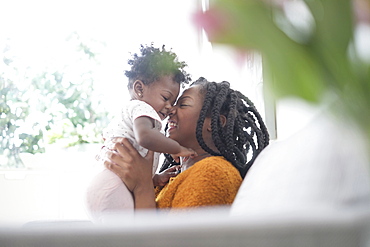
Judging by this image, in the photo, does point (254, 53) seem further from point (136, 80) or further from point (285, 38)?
point (136, 80)

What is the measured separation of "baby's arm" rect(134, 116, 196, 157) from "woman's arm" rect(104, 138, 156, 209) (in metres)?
0.07

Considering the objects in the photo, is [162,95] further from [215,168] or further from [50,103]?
[50,103]

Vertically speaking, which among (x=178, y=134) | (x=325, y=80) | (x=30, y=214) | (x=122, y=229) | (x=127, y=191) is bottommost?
(x=30, y=214)

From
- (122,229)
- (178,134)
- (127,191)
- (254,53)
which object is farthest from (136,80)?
(254,53)

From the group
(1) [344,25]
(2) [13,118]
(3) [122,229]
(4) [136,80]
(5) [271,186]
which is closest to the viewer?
(1) [344,25]

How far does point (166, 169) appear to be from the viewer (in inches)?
75.5

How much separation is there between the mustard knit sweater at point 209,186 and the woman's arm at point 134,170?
0.73 ft

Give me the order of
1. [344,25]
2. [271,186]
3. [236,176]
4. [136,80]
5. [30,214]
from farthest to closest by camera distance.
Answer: [30,214] < [136,80] < [236,176] < [271,186] < [344,25]

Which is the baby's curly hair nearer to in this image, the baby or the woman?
the baby

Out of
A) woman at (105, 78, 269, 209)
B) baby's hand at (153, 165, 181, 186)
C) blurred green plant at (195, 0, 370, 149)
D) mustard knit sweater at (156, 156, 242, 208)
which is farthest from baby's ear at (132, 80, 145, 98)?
blurred green plant at (195, 0, 370, 149)

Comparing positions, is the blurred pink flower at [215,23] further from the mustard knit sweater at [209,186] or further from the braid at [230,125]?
the braid at [230,125]

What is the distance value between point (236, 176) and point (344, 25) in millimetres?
1100

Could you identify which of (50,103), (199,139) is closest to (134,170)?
(199,139)

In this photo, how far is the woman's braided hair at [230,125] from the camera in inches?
60.7
